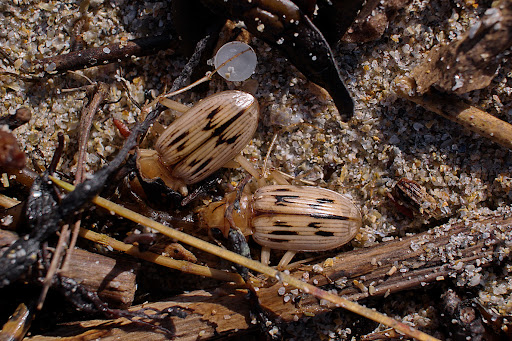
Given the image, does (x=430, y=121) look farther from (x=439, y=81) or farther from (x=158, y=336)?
(x=158, y=336)

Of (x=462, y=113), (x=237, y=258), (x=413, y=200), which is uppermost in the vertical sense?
(x=462, y=113)

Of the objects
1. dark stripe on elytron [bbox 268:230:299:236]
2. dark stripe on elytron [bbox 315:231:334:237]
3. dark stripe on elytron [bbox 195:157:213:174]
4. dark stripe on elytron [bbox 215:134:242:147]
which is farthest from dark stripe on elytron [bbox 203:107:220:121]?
dark stripe on elytron [bbox 315:231:334:237]

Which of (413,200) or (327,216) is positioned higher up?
(413,200)

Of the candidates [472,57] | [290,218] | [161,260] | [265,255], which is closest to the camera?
[472,57]

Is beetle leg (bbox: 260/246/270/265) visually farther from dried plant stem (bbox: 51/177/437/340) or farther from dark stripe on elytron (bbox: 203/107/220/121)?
dark stripe on elytron (bbox: 203/107/220/121)

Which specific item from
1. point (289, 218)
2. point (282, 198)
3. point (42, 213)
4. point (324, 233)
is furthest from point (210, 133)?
point (42, 213)

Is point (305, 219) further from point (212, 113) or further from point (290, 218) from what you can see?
point (212, 113)

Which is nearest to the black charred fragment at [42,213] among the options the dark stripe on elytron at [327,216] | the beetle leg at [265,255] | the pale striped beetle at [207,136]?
the pale striped beetle at [207,136]
